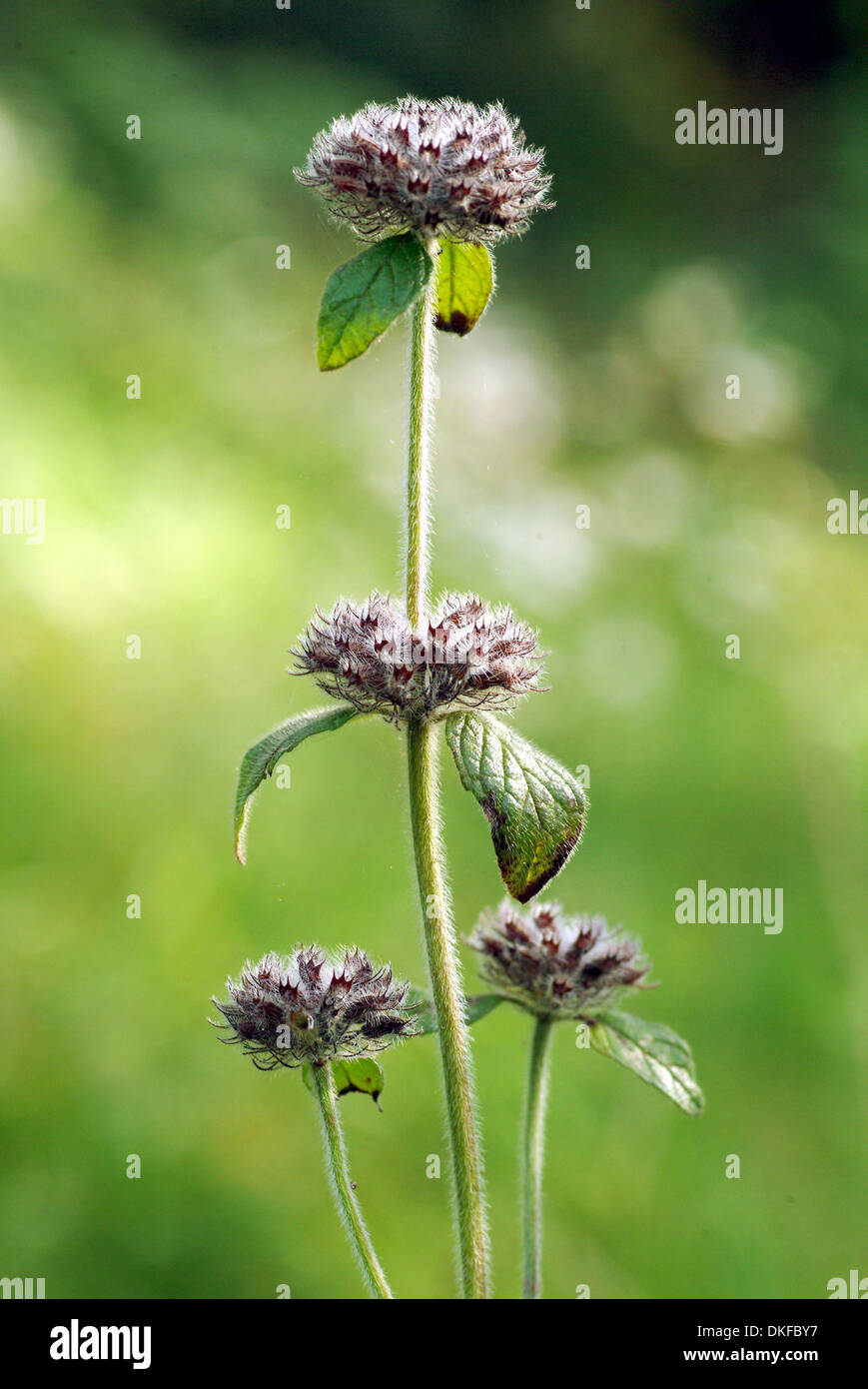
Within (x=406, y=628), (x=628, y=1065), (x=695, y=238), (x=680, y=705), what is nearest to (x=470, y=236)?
(x=406, y=628)

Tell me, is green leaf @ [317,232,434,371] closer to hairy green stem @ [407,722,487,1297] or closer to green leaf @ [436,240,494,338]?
green leaf @ [436,240,494,338]

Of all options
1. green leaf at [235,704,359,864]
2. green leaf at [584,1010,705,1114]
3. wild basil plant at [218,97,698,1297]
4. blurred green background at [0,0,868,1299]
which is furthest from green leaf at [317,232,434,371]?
blurred green background at [0,0,868,1299]

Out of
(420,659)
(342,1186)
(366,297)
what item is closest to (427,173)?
(366,297)

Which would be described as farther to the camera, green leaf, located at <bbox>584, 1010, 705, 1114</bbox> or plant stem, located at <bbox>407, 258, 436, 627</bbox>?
green leaf, located at <bbox>584, 1010, 705, 1114</bbox>

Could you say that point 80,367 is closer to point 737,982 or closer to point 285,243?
point 285,243

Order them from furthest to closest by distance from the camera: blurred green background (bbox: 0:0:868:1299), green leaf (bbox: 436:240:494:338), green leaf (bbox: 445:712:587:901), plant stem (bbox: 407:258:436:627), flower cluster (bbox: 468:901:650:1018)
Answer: blurred green background (bbox: 0:0:868:1299)
flower cluster (bbox: 468:901:650:1018)
green leaf (bbox: 436:240:494:338)
plant stem (bbox: 407:258:436:627)
green leaf (bbox: 445:712:587:901)

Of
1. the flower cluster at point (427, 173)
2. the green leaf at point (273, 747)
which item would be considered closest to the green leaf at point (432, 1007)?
the green leaf at point (273, 747)

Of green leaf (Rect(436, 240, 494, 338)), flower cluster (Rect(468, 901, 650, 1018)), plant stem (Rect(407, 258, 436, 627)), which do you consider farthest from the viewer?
flower cluster (Rect(468, 901, 650, 1018))
